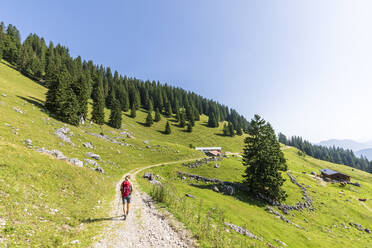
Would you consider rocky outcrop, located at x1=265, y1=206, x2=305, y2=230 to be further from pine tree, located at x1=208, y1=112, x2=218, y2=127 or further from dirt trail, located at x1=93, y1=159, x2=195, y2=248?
pine tree, located at x1=208, y1=112, x2=218, y2=127

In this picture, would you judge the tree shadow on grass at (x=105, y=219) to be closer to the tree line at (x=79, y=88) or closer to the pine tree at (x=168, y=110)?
the tree line at (x=79, y=88)

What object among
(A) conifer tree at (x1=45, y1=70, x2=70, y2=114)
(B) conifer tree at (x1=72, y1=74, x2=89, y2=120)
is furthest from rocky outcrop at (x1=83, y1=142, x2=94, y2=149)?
(B) conifer tree at (x1=72, y1=74, x2=89, y2=120)

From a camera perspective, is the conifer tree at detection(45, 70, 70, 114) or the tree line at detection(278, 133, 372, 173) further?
the tree line at detection(278, 133, 372, 173)

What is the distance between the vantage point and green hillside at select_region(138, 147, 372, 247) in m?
14.3

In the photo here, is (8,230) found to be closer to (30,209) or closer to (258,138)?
(30,209)

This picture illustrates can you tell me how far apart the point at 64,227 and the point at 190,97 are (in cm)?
16426

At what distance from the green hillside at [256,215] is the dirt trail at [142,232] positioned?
1321 millimetres

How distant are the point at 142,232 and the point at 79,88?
61081 millimetres

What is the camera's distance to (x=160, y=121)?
369 feet

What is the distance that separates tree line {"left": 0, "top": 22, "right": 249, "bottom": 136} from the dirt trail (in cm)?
4589

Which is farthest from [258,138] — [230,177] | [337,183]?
[337,183]

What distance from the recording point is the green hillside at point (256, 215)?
562 inches

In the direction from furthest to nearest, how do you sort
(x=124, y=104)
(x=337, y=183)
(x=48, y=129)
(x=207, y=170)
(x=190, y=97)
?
(x=190, y=97) < (x=124, y=104) < (x=337, y=183) < (x=207, y=170) < (x=48, y=129)

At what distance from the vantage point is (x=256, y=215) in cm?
2586
